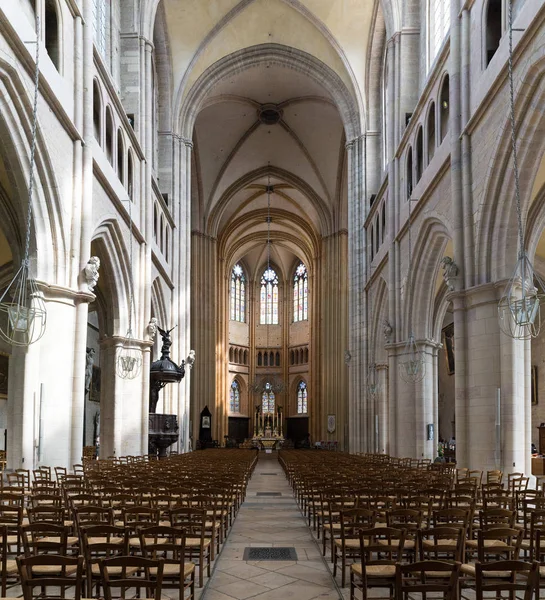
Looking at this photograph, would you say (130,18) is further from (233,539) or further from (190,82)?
(233,539)

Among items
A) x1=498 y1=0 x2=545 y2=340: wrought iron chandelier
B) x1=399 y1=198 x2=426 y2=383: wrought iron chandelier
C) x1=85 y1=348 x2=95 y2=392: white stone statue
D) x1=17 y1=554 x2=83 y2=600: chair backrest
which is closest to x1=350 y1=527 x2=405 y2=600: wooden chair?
x1=17 y1=554 x2=83 y2=600: chair backrest

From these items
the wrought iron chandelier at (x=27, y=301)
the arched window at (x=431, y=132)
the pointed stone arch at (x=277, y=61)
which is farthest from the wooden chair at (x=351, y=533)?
the pointed stone arch at (x=277, y=61)

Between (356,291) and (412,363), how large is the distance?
1362 centimetres

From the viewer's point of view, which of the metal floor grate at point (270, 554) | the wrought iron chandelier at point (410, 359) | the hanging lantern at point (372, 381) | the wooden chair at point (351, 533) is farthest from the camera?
the hanging lantern at point (372, 381)

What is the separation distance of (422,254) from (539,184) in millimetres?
5109

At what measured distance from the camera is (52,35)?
17.7 metres

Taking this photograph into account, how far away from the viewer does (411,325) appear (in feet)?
88.3

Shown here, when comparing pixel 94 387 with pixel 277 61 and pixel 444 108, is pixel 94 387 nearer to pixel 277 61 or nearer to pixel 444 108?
pixel 277 61

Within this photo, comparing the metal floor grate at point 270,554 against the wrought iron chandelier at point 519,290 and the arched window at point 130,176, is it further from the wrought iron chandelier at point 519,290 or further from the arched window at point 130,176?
the arched window at point 130,176

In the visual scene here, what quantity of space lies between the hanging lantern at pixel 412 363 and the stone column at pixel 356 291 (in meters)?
9.30

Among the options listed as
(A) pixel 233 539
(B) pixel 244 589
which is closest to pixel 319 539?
(A) pixel 233 539

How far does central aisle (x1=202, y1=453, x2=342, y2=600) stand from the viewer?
7.92 meters

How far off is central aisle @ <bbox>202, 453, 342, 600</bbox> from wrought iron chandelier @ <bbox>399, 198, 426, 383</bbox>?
1129 cm

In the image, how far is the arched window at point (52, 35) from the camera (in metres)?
17.6
